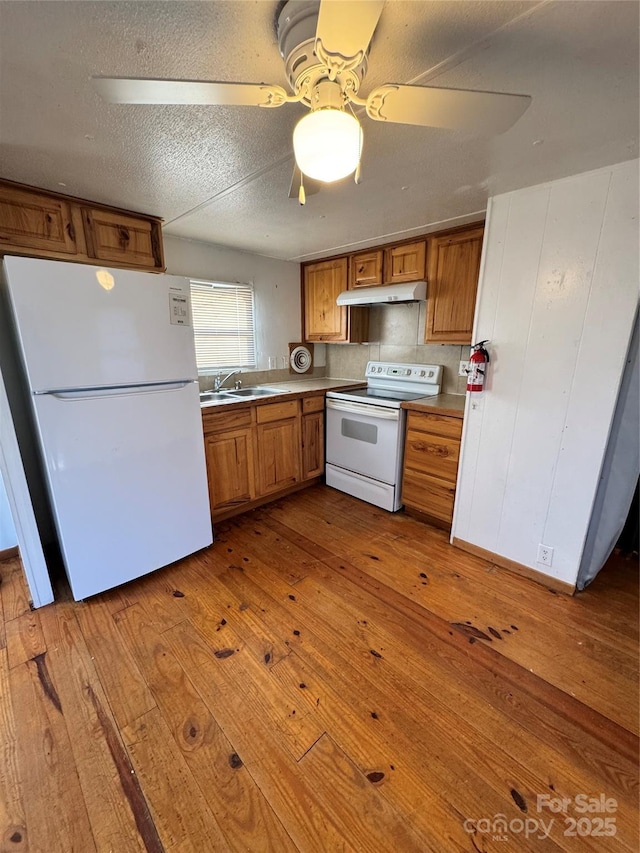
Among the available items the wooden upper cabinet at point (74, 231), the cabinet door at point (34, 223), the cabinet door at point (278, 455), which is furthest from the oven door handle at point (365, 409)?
the cabinet door at point (34, 223)

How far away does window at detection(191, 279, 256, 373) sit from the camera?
2.92 meters

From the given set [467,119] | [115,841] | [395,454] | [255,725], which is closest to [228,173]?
[467,119]

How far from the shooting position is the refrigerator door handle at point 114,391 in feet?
5.37

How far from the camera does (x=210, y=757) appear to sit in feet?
3.85

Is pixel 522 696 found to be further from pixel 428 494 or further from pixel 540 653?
pixel 428 494

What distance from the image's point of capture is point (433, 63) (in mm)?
991

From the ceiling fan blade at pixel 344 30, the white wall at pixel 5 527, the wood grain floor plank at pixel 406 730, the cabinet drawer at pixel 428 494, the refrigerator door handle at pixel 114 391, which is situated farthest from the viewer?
the cabinet drawer at pixel 428 494

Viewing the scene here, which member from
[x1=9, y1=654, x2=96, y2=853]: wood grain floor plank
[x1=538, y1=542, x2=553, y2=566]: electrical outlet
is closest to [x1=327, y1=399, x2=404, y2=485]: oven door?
[x1=538, y1=542, x2=553, y2=566]: electrical outlet

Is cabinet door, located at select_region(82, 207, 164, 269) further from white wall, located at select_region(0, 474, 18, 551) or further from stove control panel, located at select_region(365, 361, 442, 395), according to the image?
stove control panel, located at select_region(365, 361, 442, 395)

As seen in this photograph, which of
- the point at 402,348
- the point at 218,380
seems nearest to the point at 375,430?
the point at 402,348

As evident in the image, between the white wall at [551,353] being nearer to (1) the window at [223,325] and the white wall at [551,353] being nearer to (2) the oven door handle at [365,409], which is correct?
(2) the oven door handle at [365,409]

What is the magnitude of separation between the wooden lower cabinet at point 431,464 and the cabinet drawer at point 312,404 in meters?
0.86

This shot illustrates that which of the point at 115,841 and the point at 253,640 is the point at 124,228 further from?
the point at 115,841

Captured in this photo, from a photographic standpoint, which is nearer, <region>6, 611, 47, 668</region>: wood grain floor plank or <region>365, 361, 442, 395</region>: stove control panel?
<region>6, 611, 47, 668</region>: wood grain floor plank
